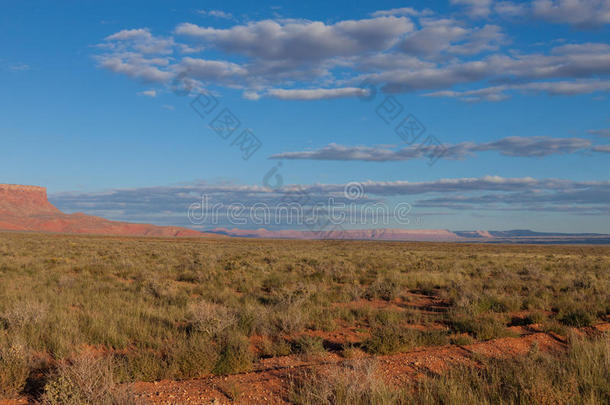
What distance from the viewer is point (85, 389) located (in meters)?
→ 5.13

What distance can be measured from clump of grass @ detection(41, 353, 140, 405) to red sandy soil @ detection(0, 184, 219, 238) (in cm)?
16861

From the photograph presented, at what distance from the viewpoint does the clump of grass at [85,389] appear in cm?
488

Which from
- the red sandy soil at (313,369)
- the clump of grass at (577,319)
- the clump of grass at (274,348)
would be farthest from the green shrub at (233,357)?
the clump of grass at (577,319)

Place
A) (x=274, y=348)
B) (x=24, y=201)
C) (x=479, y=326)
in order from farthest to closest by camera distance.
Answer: (x=24, y=201)
(x=479, y=326)
(x=274, y=348)

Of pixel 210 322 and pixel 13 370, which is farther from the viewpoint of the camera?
pixel 210 322

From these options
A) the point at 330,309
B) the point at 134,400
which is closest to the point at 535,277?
the point at 330,309

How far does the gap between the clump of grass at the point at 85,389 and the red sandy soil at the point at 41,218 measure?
168605 millimetres

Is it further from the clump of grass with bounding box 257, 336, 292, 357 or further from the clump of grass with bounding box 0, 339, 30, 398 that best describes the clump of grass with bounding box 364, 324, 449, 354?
the clump of grass with bounding box 0, 339, 30, 398

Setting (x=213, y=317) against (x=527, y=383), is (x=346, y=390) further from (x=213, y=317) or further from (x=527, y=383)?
(x=213, y=317)

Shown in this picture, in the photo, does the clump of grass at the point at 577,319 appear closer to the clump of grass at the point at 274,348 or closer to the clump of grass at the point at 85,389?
the clump of grass at the point at 274,348

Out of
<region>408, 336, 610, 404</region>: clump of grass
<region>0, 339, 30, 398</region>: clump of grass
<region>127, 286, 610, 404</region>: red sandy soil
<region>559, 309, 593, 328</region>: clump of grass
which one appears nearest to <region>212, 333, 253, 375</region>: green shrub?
<region>127, 286, 610, 404</region>: red sandy soil

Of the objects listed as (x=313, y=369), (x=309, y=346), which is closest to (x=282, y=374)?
(x=313, y=369)

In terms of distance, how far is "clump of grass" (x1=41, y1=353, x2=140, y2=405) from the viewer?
192 inches

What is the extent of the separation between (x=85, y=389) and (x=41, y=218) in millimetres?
189766
